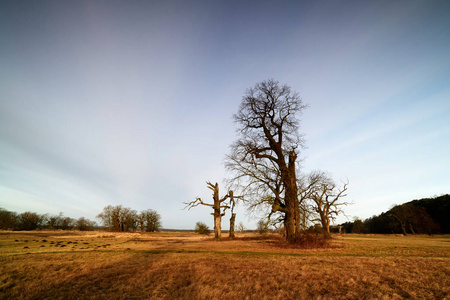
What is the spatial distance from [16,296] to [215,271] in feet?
17.3

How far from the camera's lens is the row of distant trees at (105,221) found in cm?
4806

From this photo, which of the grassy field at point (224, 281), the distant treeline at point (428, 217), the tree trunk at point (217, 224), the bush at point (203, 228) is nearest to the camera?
the grassy field at point (224, 281)

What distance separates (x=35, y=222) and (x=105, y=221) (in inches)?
621

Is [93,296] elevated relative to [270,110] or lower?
lower

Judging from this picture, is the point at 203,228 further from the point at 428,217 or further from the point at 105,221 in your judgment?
the point at 428,217

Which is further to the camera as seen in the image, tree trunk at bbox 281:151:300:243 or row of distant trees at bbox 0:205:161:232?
row of distant trees at bbox 0:205:161:232

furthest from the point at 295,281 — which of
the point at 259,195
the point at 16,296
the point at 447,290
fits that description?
the point at 259,195

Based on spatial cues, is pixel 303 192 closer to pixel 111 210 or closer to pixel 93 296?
pixel 93 296

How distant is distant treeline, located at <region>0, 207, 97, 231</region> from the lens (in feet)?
144

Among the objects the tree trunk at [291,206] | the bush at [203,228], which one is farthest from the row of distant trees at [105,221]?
the tree trunk at [291,206]

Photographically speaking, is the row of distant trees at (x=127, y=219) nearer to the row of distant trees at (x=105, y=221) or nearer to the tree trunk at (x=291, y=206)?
the row of distant trees at (x=105, y=221)

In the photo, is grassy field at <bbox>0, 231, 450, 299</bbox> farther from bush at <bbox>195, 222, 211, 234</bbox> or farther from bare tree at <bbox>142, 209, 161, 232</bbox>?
bare tree at <bbox>142, 209, 161, 232</bbox>

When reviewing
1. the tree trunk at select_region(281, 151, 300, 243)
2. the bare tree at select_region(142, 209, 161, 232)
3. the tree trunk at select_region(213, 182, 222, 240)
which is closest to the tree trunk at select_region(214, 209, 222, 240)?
the tree trunk at select_region(213, 182, 222, 240)

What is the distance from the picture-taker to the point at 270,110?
17.9 metres
